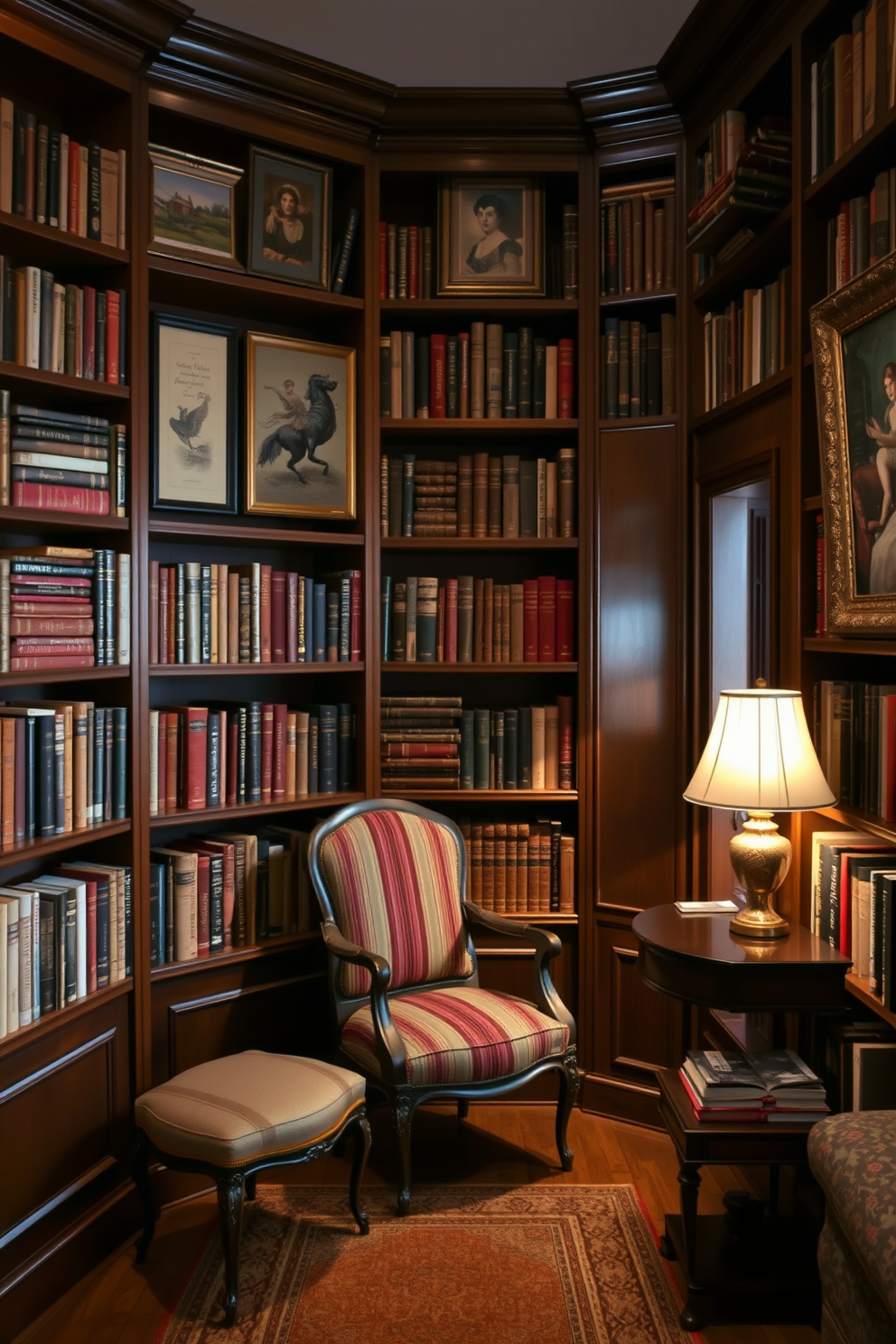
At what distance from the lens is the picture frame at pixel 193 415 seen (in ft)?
10.3

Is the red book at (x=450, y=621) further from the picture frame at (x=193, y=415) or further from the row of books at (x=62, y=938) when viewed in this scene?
the row of books at (x=62, y=938)

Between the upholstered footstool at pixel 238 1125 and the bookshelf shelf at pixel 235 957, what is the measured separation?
34cm

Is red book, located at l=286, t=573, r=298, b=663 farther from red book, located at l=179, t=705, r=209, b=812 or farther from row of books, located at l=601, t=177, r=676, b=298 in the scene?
row of books, located at l=601, t=177, r=676, b=298

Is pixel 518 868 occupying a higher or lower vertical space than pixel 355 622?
lower

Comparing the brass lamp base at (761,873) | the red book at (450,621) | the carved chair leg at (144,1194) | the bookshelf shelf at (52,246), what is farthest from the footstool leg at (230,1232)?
the bookshelf shelf at (52,246)

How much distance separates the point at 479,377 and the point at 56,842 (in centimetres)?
198

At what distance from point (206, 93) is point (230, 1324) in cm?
318

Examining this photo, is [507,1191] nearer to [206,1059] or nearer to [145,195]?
[206,1059]

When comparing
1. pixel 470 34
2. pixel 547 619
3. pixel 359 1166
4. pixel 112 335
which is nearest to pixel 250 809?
pixel 359 1166

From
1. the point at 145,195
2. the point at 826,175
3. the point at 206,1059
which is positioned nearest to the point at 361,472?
the point at 145,195

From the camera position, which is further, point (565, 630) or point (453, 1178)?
point (565, 630)

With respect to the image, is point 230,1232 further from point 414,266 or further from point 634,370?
point 414,266

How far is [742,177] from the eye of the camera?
108 inches

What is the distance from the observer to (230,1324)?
2430mm
